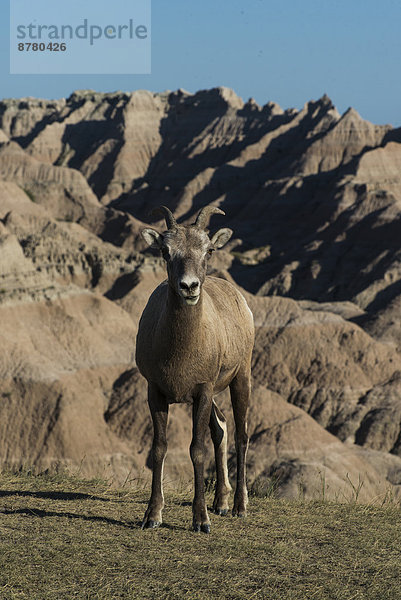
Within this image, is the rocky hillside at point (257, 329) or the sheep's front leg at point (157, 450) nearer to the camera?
the sheep's front leg at point (157, 450)

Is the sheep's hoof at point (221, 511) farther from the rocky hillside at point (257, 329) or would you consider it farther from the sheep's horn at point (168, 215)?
the sheep's horn at point (168, 215)

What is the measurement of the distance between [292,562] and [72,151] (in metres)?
194

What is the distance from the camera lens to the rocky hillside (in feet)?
123

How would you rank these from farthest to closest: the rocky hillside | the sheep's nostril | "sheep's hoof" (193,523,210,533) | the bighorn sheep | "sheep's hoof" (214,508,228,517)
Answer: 1. the rocky hillside
2. "sheep's hoof" (214,508,228,517)
3. "sheep's hoof" (193,523,210,533)
4. the bighorn sheep
5. the sheep's nostril

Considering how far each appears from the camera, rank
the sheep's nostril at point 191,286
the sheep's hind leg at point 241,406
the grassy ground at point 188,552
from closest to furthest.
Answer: the grassy ground at point 188,552 < the sheep's nostril at point 191,286 < the sheep's hind leg at point 241,406

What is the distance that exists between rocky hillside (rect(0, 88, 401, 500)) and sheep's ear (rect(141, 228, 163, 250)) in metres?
0.57

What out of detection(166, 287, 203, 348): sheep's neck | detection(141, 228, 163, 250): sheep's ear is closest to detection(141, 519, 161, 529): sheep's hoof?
detection(166, 287, 203, 348): sheep's neck

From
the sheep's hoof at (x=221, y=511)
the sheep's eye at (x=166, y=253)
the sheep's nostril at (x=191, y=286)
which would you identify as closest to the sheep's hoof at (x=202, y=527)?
the sheep's hoof at (x=221, y=511)

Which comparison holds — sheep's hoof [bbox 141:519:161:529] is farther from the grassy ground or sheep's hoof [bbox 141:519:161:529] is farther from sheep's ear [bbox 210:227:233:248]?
sheep's ear [bbox 210:227:233:248]

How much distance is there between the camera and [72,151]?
195 meters

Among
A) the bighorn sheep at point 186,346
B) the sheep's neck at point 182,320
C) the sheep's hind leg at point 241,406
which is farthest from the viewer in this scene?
the sheep's hind leg at point 241,406

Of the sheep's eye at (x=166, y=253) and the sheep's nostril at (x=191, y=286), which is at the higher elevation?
the sheep's eye at (x=166, y=253)

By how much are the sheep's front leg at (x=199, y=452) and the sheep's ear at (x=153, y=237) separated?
69.5 inches

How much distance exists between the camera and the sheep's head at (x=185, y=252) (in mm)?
8258
